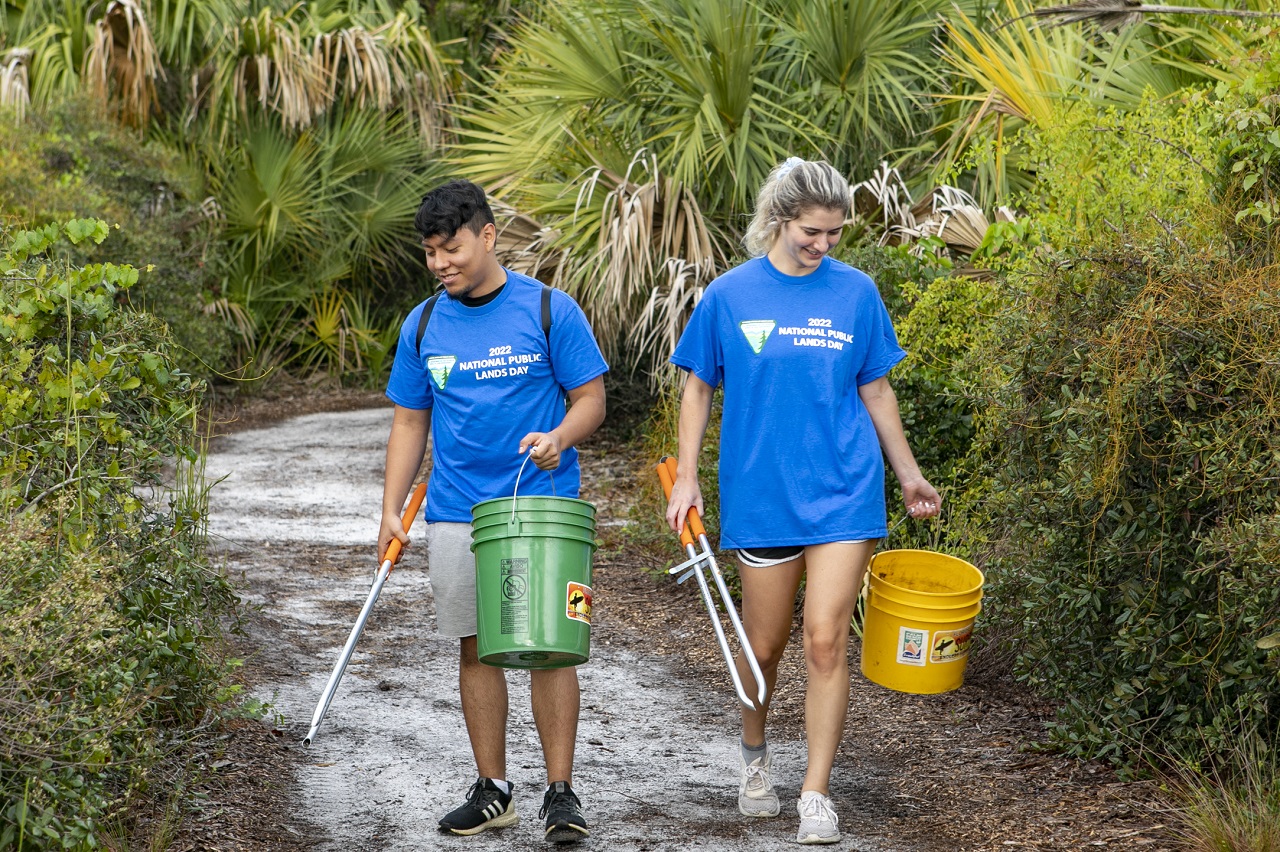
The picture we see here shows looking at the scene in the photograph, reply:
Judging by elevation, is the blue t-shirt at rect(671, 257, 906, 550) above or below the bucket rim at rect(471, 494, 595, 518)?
above

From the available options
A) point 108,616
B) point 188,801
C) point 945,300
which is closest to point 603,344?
point 945,300

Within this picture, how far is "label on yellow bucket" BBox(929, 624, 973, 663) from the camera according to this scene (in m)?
4.29

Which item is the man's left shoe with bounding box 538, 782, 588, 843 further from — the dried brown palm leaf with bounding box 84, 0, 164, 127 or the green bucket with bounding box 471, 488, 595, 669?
the dried brown palm leaf with bounding box 84, 0, 164, 127

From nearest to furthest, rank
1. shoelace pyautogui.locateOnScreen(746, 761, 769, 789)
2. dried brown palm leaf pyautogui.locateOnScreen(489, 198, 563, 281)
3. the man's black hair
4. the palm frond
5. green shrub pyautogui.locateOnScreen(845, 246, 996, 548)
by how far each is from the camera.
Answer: the man's black hair → shoelace pyautogui.locateOnScreen(746, 761, 769, 789) → green shrub pyautogui.locateOnScreen(845, 246, 996, 548) → the palm frond → dried brown palm leaf pyautogui.locateOnScreen(489, 198, 563, 281)

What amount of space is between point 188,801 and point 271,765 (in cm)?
65

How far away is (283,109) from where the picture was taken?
47.8 ft

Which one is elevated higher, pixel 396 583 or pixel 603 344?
pixel 603 344

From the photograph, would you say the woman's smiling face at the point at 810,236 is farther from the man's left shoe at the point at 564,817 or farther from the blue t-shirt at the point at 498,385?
the man's left shoe at the point at 564,817

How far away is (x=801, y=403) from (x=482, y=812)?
1.51m

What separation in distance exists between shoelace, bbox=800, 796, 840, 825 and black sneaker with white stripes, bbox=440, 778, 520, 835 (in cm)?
88

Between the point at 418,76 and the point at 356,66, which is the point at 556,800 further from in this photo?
the point at 418,76

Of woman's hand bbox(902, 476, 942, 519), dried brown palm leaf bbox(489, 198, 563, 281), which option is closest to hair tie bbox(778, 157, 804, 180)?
woman's hand bbox(902, 476, 942, 519)

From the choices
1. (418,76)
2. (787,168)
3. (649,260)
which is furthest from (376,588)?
(418,76)

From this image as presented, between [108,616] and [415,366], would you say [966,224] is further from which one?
[108,616]
